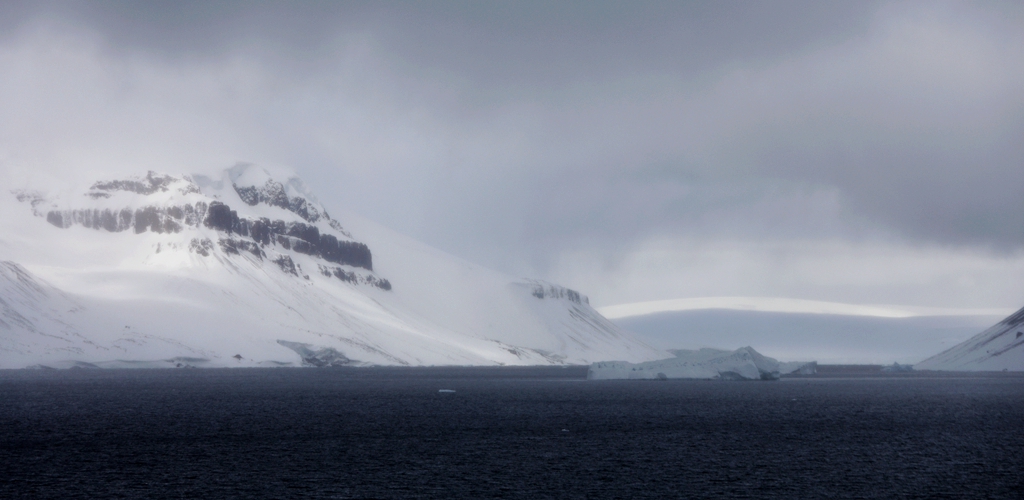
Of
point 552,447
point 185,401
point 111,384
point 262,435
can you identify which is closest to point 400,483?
point 552,447

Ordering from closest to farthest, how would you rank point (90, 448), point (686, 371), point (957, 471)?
point (957, 471) → point (90, 448) → point (686, 371)

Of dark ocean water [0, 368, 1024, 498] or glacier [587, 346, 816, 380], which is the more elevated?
glacier [587, 346, 816, 380]

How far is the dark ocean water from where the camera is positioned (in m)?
48.7

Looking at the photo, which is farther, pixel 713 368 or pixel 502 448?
pixel 713 368

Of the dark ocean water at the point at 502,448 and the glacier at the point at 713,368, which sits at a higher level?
the glacier at the point at 713,368

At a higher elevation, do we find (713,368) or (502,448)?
(713,368)

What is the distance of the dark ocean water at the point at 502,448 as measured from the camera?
1916 inches

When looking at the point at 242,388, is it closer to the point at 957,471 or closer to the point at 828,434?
the point at 828,434

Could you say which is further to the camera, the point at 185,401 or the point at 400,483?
the point at 185,401

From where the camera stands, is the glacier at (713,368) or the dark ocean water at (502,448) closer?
the dark ocean water at (502,448)

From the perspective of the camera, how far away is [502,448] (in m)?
65.1

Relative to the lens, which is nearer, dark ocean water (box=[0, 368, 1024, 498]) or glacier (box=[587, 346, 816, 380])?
dark ocean water (box=[0, 368, 1024, 498])

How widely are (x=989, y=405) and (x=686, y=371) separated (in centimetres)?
7469

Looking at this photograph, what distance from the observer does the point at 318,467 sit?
2184 inches
